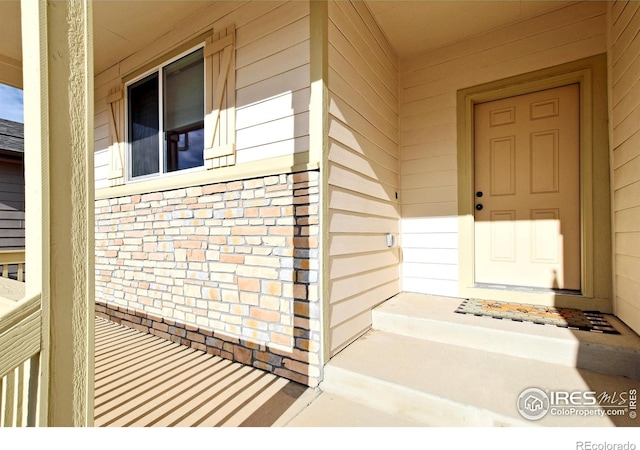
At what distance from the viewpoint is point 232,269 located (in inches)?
94.3

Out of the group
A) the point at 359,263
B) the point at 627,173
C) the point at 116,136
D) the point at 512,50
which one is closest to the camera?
the point at 627,173

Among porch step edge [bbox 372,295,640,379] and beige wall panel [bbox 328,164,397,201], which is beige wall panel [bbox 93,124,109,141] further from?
porch step edge [bbox 372,295,640,379]

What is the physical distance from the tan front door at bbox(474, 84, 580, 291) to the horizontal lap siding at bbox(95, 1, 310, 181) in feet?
6.64

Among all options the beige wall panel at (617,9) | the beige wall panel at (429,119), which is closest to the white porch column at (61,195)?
the beige wall panel at (429,119)

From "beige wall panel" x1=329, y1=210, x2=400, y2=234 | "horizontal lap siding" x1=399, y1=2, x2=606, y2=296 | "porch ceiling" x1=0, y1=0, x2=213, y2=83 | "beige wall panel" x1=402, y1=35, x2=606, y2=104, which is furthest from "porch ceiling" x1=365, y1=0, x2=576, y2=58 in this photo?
"beige wall panel" x1=329, y1=210, x2=400, y2=234

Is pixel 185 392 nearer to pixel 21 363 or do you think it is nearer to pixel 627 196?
pixel 21 363

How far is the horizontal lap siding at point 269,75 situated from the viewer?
2.07m

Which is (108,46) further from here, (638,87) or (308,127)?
(638,87)

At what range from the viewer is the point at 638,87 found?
194cm

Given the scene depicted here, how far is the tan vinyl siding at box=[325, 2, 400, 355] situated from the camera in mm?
2113
